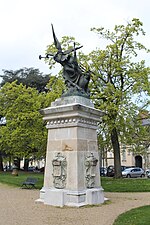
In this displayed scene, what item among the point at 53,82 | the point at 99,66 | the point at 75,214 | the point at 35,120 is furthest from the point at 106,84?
the point at 75,214

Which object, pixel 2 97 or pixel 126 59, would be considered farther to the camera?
pixel 2 97

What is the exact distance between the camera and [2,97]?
34906mm

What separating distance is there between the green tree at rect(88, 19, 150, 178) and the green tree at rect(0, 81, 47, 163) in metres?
6.87

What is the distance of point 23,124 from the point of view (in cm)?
3081

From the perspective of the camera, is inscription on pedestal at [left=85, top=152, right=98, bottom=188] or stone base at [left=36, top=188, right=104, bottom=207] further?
inscription on pedestal at [left=85, top=152, right=98, bottom=188]

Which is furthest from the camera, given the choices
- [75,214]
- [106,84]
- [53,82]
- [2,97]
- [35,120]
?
[2,97]

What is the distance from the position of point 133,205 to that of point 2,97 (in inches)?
990

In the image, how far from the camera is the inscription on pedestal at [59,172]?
1180 centimetres

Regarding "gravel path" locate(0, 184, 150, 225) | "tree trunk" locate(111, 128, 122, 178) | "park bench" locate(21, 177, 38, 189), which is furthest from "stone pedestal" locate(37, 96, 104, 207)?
"tree trunk" locate(111, 128, 122, 178)

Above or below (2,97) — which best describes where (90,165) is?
below

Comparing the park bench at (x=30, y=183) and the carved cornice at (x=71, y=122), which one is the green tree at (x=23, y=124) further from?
the carved cornice at (x=71, y=122)

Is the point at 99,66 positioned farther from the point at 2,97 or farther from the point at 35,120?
the point at 2,97

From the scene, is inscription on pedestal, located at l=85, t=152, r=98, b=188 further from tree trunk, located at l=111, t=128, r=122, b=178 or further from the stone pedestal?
tree trunk, located at l=111, t=128, r=122, b=178

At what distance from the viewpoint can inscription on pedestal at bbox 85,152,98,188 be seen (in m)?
12.0
